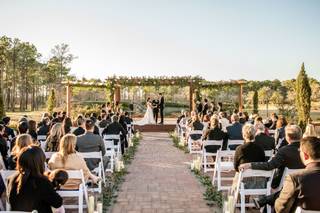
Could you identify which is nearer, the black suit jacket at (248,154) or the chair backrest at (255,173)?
the chair backrest at (255,173)

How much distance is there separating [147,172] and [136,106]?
23.7 metres

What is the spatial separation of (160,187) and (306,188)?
4.80 metres

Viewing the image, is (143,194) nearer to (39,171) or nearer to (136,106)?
(39,171)

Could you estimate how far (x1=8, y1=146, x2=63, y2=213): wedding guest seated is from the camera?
11.4 feet

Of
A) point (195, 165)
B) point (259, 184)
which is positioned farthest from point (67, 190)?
point (195, 165)

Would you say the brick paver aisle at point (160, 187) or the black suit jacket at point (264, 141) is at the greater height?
the black suit jacket at point (264, 141)

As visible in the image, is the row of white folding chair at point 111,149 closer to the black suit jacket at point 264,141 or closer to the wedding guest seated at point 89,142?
the wedding guest seated at point 89,142

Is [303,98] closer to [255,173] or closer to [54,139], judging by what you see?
[54,139]

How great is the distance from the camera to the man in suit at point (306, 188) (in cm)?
318

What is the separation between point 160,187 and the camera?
25.3 ft

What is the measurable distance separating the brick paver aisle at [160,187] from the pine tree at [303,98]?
401 inches

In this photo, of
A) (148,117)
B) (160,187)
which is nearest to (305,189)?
(160,187)

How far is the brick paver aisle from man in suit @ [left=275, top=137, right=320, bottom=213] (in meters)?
3.05

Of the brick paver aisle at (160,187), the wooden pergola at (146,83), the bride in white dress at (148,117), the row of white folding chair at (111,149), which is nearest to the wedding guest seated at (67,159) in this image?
the brick paver aisle at (160,187)
